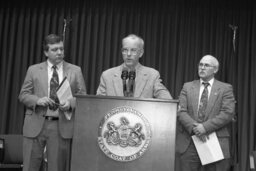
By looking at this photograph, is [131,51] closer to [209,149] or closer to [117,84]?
[117,84]

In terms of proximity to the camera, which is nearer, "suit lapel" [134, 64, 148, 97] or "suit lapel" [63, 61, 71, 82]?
"suit lapel" [134, 64, 148, 97]

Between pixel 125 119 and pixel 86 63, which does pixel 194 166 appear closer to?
pixel 125 119

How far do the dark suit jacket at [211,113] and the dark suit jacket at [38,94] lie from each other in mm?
1172

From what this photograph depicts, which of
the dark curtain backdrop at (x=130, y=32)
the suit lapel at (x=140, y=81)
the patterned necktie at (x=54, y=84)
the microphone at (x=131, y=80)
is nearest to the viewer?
the microphone at (x=131, y=80)

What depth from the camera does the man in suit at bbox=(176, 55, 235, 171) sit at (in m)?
4.59

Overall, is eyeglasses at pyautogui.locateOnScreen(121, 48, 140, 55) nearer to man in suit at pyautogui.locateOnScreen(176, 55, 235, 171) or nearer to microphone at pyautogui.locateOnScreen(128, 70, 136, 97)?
microphone at pyautogui.locateOnScreen(128, 70, 136, 97)

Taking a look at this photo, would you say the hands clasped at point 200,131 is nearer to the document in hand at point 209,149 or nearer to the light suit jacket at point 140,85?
the document in hand at point 209,149

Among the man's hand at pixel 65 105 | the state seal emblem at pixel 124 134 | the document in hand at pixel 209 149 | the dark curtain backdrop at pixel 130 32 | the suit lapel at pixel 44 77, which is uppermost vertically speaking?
the dark curtain backdrop at pixel 130 32

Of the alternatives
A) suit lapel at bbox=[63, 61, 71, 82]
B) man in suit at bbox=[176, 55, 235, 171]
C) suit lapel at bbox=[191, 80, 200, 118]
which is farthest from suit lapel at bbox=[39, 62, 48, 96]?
suit lapel at bbox=[191, 80, 200, 118]

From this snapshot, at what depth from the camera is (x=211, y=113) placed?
4688 millimetres

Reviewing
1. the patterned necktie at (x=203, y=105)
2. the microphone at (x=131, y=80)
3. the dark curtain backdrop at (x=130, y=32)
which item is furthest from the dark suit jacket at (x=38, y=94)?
the dark curtain backdrop at (x=130, y=32)

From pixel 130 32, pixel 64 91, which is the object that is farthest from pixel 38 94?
pixel 130 32

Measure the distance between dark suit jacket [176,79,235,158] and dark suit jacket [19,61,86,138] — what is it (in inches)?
46.1

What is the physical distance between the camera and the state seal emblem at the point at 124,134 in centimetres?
299
